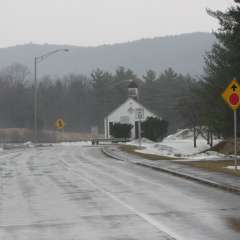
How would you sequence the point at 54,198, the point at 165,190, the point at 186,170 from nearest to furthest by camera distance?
the point at 54,198 → the point at 165,190 → the point at 186,170

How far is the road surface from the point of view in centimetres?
1113

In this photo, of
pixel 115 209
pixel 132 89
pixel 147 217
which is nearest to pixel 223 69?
pixel 115 209

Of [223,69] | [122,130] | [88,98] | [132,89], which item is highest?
[88,98]

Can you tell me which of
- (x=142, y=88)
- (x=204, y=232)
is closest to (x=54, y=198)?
(x=204, y=232)

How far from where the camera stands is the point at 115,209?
14.3 m

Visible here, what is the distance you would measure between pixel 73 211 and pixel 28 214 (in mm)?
892

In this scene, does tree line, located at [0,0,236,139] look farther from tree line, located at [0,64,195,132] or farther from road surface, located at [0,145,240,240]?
road surface, located at [0,145,240,240]

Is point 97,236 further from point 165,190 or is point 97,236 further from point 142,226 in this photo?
point 165,190

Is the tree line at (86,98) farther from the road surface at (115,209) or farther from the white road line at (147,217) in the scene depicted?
the white road line at (147,217)

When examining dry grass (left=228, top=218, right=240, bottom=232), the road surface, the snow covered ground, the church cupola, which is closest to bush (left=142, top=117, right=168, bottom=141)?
the snow covered ground

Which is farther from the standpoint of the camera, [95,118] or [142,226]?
[95,118]

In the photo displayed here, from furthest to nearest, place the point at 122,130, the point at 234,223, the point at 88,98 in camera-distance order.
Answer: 1. the point at 88,98
2. the point at 122,130
3. the point at 234,223

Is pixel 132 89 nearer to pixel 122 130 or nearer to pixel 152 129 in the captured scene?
pixel 122 130

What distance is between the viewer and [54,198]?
658 inches
